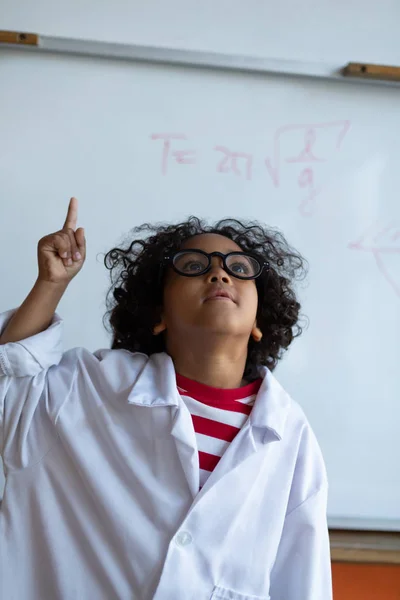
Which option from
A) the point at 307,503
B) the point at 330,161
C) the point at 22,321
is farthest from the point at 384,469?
the point at 22,321

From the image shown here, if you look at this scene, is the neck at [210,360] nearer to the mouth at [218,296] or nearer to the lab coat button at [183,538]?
the mouth at [218,296]

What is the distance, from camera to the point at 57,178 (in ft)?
4.25

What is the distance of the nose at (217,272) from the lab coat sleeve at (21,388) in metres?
0.28

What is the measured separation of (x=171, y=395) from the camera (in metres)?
0.91

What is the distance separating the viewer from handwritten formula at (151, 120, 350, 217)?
1334 mm

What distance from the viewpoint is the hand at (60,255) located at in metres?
0.93

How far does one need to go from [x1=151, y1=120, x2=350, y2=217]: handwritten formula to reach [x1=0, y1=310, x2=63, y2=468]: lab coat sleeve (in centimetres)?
60

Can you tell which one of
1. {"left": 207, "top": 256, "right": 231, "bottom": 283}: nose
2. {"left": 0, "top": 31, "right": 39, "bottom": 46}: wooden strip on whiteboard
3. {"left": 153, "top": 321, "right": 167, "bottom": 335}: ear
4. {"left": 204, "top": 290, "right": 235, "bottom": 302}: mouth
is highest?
{"left": 0, "top": 31, "right": 39, "bottom": 46}: wooden strip on whiteboard

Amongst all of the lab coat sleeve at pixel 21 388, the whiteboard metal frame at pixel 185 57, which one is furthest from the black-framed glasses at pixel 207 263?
the whiteboard metal frame at pixel 185 57

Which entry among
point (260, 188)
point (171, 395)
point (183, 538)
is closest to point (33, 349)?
point (171, 395)

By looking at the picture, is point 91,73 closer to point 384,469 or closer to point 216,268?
point 216,268

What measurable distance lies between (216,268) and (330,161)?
55 cm

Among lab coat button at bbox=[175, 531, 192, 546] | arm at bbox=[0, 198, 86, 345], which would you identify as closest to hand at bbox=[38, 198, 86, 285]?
arm at bbox=[0, 198, 86, 345]

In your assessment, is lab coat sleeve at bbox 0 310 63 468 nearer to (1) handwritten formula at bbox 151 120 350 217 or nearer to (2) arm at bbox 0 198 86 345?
(2) arm at bbox 0 198 86 345
